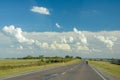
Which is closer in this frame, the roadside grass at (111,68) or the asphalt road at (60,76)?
the asphalt road at (60,76)

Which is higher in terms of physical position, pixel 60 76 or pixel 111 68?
pixel 111 68

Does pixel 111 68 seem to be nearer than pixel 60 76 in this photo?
No

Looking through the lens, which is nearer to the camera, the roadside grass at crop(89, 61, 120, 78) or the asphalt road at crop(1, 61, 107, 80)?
the asphalt road at crop(1, 61, 107, 80)

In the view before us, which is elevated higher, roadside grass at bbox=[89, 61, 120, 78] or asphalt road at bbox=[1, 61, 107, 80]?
roadside grass at bbox=[89, 61, 120, 78]

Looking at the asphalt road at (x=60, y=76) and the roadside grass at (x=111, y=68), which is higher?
the roadside grass at (x=111, y=68)
